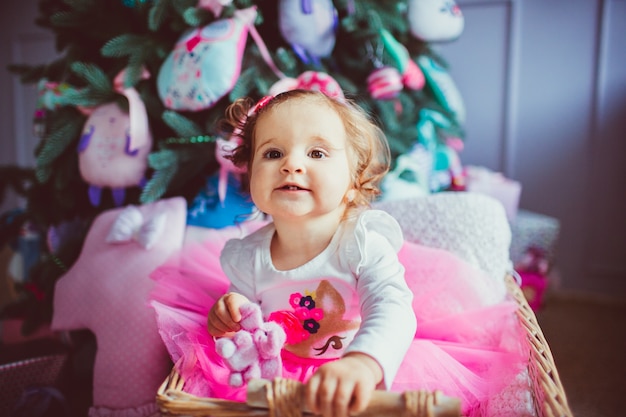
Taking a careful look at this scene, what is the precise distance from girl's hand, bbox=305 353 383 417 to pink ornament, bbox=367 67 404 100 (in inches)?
35.0

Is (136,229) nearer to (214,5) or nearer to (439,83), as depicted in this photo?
(214,5)

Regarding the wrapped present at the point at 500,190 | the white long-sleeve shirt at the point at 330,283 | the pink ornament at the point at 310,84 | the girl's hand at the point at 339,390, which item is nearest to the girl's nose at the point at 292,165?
the white long-sleeve shirt at the point at 330,283

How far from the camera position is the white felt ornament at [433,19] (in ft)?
4.91

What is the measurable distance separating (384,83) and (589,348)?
3.42 ft

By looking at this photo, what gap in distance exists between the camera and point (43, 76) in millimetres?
1516

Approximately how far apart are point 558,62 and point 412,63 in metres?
0.90

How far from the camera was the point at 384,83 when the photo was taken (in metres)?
1.35

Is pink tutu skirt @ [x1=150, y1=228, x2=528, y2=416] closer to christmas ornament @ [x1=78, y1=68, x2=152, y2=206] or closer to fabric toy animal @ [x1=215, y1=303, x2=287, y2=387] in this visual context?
fabric toy animal @ [x1=215, y1=303, x2=287, y2=387]

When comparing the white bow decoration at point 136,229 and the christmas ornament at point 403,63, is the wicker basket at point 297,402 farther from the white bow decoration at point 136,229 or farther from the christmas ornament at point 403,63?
the christmas ornament at point 403,63

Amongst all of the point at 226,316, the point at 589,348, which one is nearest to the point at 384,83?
the point at 226,316

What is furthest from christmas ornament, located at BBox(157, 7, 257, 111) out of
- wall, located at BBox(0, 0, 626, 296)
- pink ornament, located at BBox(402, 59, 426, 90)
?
wall, located at BBox(0, 0, 626, 296)

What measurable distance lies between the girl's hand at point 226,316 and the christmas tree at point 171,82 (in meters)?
0.48

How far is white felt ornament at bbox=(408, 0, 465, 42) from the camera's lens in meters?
1.50

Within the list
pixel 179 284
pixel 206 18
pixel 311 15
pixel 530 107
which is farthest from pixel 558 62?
pixel 179 284
